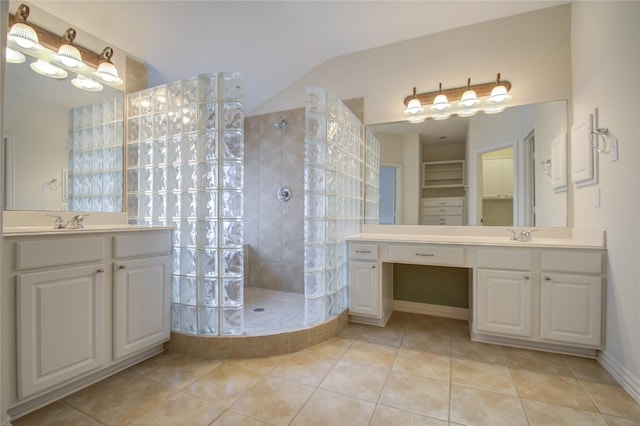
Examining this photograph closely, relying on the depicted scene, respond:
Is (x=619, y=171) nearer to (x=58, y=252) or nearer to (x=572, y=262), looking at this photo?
(x=572, y=262)

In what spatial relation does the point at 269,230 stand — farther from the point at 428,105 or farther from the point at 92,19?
the point at 92,19

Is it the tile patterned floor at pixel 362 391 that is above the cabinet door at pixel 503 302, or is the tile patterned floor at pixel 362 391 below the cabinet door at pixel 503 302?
below

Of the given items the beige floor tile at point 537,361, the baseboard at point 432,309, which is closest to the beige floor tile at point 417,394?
the beige floor tile at point 537,361

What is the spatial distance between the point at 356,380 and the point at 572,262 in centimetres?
165

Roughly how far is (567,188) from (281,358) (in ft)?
8.48

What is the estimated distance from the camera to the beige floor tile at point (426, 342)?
2215 millimetres

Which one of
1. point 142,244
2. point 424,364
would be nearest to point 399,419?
point 424,364

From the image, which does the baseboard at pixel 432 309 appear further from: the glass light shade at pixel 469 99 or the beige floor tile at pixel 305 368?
the glass light shade at pixel 469 99

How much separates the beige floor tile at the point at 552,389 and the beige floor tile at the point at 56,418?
2279 millimetres

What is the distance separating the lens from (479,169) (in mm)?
2781

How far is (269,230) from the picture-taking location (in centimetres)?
373

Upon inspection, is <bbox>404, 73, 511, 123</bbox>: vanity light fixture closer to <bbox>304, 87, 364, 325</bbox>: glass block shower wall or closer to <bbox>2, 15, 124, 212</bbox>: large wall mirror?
<bbox>304, 87, 364, 325</bbox>: glass block shower wall

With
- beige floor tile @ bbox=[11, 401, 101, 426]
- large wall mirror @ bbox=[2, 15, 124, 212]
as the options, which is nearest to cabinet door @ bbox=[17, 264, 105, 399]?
beige floor tile @ bbox=[11, 401, 101, 426]

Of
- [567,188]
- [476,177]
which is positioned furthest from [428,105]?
[567,188]
